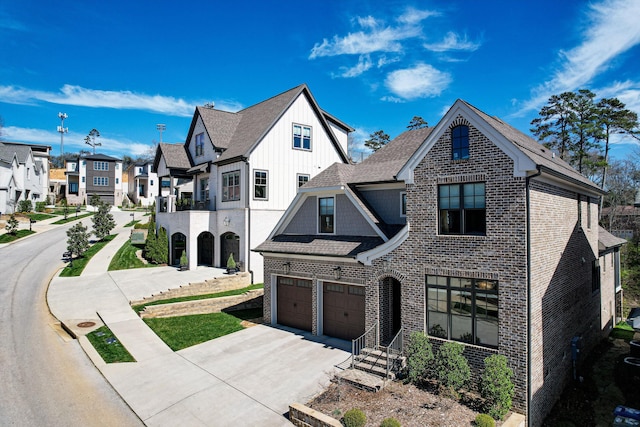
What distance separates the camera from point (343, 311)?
1509 centimetres

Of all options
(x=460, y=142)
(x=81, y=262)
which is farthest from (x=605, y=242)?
(x=81, y=262)

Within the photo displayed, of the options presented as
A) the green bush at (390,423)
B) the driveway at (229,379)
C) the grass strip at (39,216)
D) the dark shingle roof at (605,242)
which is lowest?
the driveway at (229,379)

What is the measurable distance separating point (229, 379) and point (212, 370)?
1.01 meters

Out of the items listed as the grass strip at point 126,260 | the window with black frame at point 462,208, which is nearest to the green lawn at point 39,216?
the grass strip at point 126,260

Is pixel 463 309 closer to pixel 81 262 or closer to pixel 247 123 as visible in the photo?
pixel 247 123

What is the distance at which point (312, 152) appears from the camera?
90.6 ft

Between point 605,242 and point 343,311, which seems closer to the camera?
point 343,311

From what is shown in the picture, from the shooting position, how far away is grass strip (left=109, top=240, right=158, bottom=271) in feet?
92.8

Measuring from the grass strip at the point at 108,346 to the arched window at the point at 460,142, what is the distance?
13043mm

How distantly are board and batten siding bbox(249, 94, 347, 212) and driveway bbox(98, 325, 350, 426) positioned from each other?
477 inches

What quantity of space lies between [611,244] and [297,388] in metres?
17.7

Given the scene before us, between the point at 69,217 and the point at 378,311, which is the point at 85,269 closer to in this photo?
the point at 378,311

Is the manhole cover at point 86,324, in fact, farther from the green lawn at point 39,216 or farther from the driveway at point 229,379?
the green lawn at point 39,216

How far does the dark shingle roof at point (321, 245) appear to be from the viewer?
14245 millimetres
